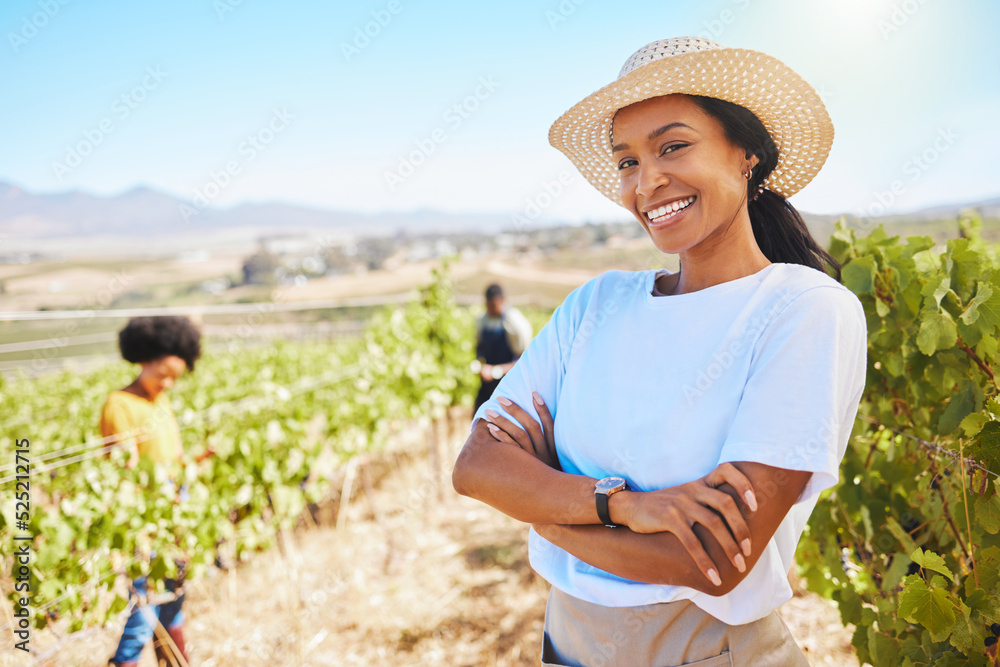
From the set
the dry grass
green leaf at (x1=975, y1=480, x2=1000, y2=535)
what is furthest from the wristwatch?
the dry grass

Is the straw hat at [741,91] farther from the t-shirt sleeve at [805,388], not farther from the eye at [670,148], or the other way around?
the t-shirt sleeve at [805,388]

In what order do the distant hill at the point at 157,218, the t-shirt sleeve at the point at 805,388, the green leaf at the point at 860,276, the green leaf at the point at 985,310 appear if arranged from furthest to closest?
the distant hill at the point at 157,218 → the green leaf at the point at 860,276 → the green leaf at the point at 985,310 → the t-shirt sleeve at the point at 805,388

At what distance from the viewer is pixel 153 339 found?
11.5 feet

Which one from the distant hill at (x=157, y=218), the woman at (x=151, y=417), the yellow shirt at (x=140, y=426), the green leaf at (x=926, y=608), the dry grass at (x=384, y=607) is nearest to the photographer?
the green leaf at (x=926, y=608)

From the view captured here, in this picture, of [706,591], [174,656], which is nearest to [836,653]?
[706,591]

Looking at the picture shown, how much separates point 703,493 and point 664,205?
2.07 ft

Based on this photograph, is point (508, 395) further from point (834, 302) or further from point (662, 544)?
point (834, 302)

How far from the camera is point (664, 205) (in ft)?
4.31

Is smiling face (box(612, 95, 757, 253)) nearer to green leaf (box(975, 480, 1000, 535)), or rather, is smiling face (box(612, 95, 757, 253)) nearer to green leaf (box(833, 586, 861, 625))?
green leaf (box(975, 480, 1000, 535))

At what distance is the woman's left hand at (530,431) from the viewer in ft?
4.63

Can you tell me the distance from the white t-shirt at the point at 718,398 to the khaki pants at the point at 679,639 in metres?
0.04

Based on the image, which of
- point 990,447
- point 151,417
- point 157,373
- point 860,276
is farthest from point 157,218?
point 990,447

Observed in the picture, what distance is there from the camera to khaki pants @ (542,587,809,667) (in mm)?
1145

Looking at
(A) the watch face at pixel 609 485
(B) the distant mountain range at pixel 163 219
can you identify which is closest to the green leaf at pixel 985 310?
(A) the watch face at pixel 609 485
